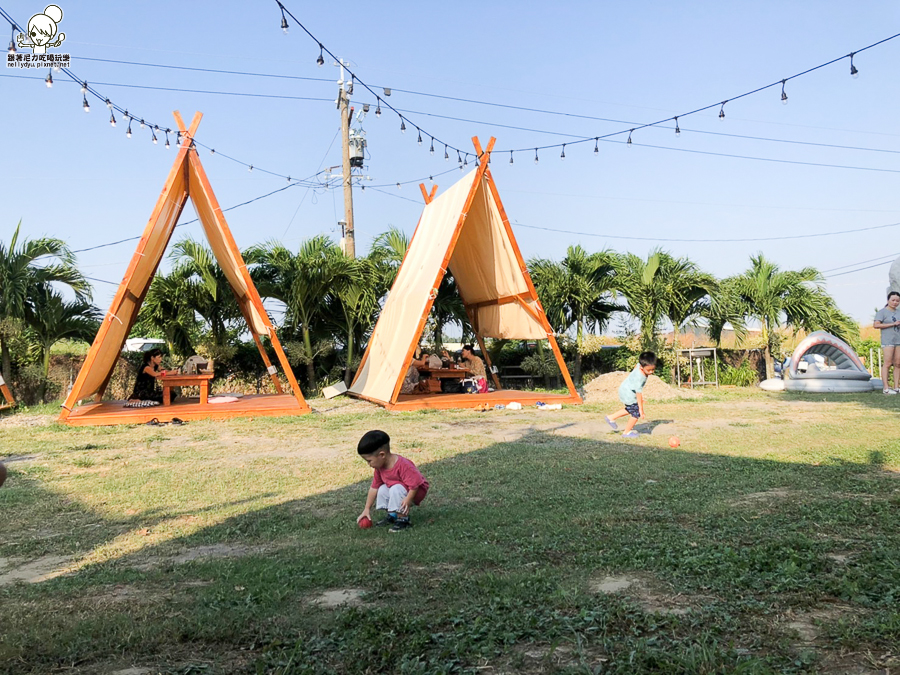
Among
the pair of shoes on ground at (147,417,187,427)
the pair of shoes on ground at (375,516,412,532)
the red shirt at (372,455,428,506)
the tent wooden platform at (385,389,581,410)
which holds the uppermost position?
the red shirt at (372,455,428,506)

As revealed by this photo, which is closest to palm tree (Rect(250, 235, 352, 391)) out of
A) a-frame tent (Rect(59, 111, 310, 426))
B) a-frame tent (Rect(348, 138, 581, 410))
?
a-frame tent (Rect(348, 138, 581, 410))

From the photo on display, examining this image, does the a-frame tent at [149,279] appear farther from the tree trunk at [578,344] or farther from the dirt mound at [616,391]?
the tree trunk at [578,344]

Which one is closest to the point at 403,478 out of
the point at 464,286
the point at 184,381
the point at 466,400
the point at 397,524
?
the point at 397,524

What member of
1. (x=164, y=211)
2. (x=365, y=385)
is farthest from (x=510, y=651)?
(x=365, y=385)

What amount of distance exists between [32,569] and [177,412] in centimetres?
871

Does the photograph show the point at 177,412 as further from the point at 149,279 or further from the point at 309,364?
the point at 309,364

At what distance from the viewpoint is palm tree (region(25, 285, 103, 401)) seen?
14805 millimetres

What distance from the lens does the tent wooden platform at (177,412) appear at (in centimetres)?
1196

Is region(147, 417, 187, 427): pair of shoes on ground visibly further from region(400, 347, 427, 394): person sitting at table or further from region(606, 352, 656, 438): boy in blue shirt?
region(606, 352, 656, 438): boy in blue shirt

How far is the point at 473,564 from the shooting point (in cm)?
388

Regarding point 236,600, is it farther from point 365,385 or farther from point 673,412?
point 365,385

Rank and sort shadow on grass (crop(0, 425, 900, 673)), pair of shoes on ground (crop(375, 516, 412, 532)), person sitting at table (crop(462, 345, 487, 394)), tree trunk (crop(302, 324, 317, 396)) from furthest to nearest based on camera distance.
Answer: person sitting at table (crop(462, 345, 487, 394)) < tree trunk (crop(302, 324, 317, 396)) < pair of shoes on ground (crop(375, 516, 412, 532)) < shadow on grass (crop(0, 425, 900, 673))

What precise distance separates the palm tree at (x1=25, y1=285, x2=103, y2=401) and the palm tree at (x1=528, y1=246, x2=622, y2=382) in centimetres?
1042

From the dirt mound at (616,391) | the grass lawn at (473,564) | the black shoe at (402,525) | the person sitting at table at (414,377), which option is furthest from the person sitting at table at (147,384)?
the black shoe at (402,525)
